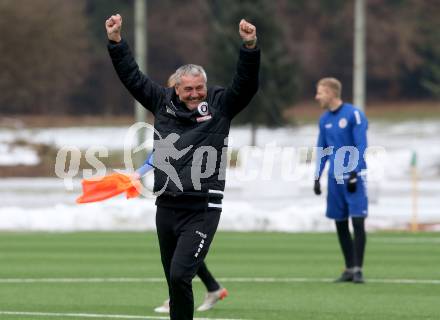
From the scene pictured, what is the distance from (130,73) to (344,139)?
16.0 ft

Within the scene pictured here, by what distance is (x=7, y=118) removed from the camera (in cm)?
6956

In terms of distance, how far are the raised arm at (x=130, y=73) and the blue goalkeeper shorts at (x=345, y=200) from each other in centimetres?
492

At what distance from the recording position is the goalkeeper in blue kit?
12961mm

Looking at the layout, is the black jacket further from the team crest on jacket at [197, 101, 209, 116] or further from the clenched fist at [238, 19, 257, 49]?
the clenched fist at [238, 19, 257, 49]

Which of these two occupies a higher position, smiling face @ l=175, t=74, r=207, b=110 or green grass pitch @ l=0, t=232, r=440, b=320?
smiling face @ l=175, t=74, r=207, b=110

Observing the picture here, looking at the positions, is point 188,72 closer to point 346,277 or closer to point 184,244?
point 184,244

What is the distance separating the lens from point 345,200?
1320cm

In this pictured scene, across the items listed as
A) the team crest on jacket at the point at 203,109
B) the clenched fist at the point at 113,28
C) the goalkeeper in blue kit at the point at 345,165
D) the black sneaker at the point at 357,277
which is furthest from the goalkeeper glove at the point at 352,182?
the clenched fist at the point at 113,28

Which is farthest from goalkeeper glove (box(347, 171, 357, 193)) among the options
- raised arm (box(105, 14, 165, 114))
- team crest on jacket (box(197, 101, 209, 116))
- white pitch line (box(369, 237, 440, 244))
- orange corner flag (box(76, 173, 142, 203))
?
white pitch line (box(369, 237, 440, 244))

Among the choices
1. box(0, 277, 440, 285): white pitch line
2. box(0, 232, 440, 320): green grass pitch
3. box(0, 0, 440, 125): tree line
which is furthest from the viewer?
box(0, 0, 440, 125): tree line

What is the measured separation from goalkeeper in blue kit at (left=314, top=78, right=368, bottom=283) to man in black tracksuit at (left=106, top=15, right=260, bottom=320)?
4642 millimetres

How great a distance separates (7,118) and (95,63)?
9075mm

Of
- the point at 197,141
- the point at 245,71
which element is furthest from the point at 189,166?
the point at 245,71

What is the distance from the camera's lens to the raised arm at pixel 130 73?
28.2 ft
